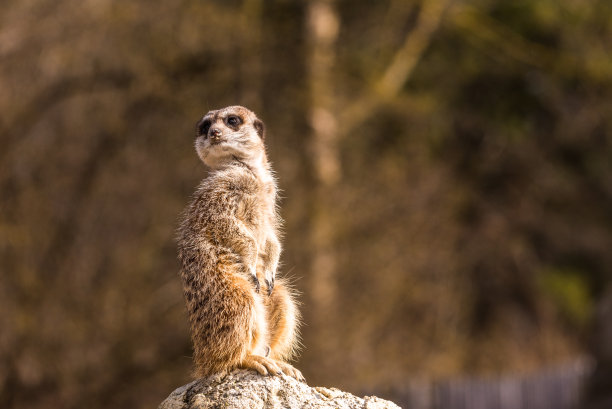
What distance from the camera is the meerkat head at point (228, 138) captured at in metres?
3.64

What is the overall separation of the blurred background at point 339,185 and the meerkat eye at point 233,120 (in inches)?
222

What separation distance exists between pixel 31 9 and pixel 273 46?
4.17 meters

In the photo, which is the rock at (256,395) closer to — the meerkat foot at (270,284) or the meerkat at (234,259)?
the meerkat at (234,259)

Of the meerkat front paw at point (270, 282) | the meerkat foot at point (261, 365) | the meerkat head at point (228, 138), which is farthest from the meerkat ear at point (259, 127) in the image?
the meerkat foot at point (261, 365)

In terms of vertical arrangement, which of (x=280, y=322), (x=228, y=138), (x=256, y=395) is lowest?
(x=256, y=395)

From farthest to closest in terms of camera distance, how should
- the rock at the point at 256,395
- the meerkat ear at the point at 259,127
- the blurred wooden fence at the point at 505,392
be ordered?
the blurred wooden fence at the point at 505,392 < the meerkat ear at the point at 259,127 < the rock at the point at 256,395

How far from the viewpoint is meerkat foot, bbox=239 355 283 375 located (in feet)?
10.8

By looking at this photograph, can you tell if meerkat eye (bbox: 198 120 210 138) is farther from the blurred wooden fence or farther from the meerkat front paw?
the blurred wooden fence

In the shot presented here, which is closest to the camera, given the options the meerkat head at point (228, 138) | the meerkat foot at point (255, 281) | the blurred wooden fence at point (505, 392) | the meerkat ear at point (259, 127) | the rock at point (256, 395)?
the rock at point (256, 395)

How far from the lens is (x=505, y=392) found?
12141 millimetres

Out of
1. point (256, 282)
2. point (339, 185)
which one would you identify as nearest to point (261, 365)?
point (256, 282)

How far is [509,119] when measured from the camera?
18.0m

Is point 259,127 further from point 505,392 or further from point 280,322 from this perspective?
point 505,392

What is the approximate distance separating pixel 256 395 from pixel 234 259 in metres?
0.50
